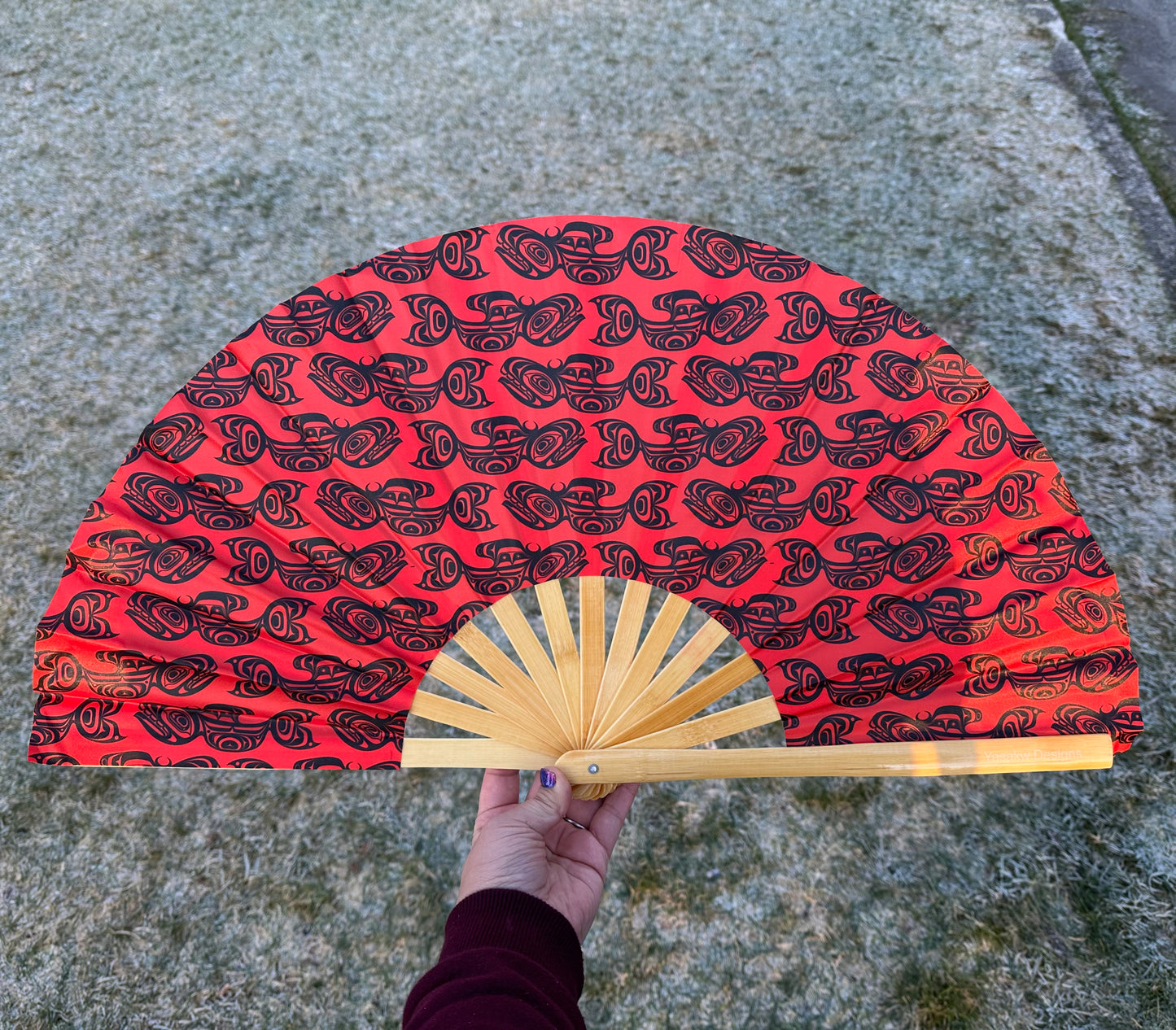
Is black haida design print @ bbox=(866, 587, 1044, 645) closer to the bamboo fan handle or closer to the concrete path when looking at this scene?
the bamboo fan handle

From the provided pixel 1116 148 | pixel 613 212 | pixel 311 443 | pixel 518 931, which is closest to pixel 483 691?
pixel 518 931

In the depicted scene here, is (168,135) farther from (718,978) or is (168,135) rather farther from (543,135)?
(718,978)

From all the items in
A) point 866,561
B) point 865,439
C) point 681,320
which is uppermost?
point 681,320

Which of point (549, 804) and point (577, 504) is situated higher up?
point (577, 504)

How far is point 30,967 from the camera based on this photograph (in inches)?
64.0

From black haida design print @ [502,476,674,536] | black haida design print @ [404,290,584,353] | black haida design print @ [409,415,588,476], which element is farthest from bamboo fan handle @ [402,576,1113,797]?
black haida design print @ [404,290,584,353]

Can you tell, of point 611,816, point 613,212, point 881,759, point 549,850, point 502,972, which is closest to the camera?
point 502,972

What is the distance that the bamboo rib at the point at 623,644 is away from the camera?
1404 millimetres

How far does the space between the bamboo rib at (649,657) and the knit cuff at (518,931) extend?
0.31 meters

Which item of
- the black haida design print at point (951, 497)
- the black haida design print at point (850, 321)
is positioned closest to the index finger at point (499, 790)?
the black haida design print at point (951, 497)

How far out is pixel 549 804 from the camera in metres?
1.29

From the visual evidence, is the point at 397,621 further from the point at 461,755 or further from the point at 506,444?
the point at 506,444

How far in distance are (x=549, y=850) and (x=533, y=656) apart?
0.33 metres

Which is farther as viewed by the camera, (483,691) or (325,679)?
(483,691)
